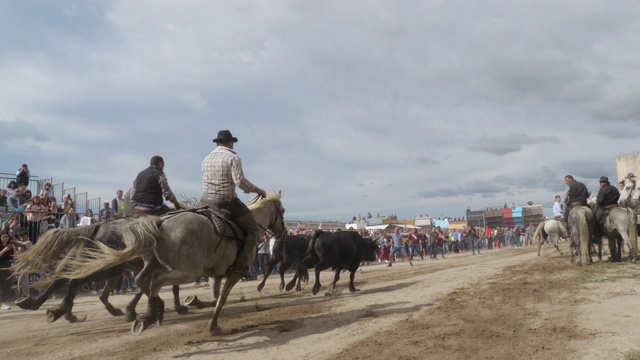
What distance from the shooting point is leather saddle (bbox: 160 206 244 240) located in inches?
246

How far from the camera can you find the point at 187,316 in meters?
8.09

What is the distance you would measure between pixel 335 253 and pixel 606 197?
836cm

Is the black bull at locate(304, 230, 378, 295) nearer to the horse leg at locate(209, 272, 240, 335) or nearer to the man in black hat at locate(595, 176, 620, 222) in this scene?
the horse leg at locate(209, 272, 240, 335)

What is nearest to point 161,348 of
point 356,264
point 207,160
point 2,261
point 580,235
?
point 207,160

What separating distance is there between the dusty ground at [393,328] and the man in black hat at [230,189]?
3.49ft

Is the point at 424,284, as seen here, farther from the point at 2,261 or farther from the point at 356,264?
the point at 2,261

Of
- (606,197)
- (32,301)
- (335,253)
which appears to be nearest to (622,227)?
(606,197)

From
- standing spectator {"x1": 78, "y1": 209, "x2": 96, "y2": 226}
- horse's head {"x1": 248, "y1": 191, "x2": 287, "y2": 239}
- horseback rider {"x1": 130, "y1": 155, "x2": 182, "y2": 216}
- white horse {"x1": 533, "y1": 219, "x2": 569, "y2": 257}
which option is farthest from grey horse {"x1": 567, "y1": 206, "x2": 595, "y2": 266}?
standing spectator {"x1": 78, "y1": 209, "x2": 96, "y2": 226}

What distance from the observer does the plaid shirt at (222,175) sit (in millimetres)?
6590

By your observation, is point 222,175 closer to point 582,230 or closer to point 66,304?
point 66,304

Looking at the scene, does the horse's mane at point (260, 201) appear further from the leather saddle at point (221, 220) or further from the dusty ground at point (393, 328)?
the dusty ground at point (393, 328)

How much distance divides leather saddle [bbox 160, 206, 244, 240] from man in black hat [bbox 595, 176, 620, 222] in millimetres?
11205

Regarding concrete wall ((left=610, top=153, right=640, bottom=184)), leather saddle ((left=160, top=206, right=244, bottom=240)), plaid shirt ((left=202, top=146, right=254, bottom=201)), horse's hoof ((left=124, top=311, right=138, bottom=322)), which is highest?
concrete wall ((left=610, top=153, right=640, bottom=184))

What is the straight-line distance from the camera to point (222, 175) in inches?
262
